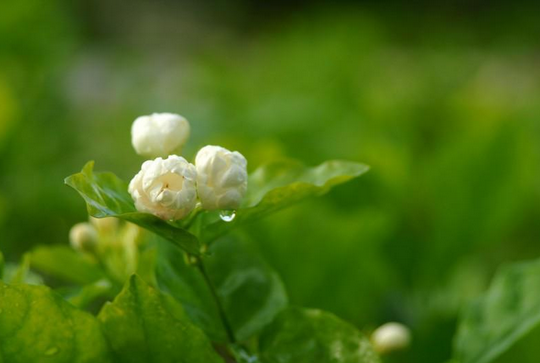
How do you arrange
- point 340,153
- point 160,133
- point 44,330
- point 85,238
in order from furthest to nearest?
1. point 340,153
2. point 85,238
3. point 160,133
4. point 44,330

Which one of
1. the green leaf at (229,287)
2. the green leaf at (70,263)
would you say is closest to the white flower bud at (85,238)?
the green leaf at (70,263)

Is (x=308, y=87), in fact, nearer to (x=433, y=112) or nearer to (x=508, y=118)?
(x=433, y=112)

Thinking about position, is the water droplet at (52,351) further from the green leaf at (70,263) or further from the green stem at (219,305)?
the green leaf at (70,263)

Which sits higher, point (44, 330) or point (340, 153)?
point (340, 153)

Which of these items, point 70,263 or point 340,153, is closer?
point 70,263

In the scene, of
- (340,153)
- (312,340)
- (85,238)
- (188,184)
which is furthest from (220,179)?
(340,153)

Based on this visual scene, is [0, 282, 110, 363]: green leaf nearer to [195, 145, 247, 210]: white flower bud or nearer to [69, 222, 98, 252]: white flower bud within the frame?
[195, 145, 247, 210]: white flower bud

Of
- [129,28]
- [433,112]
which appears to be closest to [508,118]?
[433,112]

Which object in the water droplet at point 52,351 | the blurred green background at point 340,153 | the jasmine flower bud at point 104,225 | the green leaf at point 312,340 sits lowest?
the green leaf at point 312,340

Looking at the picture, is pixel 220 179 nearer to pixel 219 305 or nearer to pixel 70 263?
pixel 219 305
